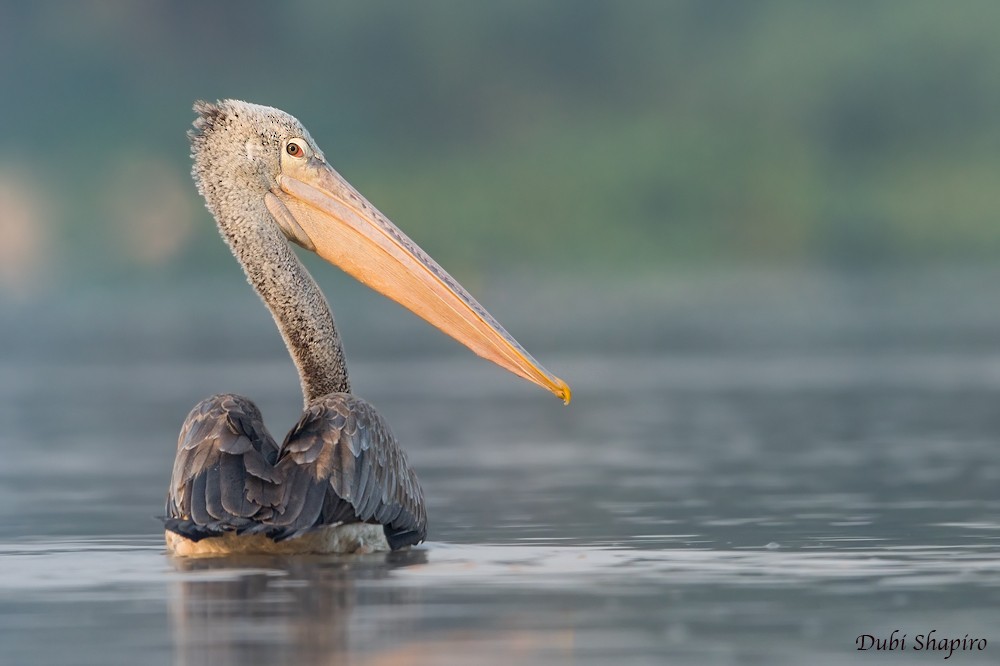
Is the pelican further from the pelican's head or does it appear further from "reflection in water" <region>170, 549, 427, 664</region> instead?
"reflection in water" <region>170, 549, 427, 664</region>

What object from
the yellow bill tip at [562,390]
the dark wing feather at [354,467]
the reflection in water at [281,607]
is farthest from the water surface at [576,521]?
the yellow bill tip at [562,390]

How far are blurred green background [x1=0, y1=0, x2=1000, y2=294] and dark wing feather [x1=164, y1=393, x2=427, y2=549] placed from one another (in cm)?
7093

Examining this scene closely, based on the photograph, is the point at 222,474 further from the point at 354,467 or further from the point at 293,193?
the point at 293,193

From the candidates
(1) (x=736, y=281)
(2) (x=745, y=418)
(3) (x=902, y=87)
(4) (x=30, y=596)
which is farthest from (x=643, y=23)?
(4) (x=30, y=596)

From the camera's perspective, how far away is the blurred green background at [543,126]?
9619cm

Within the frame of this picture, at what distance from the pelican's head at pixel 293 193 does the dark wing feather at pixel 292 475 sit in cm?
110

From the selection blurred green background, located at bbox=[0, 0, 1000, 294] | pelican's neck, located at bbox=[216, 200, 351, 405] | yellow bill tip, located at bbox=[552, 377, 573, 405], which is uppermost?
blurred green background, located at bbox=[0, 0, 1000, 294]

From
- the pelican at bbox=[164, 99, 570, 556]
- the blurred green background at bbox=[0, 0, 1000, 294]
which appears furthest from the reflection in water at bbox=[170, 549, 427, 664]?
the blurred green background at bbox=[0, 0, 1000, 294]

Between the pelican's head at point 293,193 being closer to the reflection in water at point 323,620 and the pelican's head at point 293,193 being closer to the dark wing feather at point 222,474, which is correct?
the dark wing feather at point 222,474

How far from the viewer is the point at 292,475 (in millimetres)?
9305

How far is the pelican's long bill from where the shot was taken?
1062 centimetres

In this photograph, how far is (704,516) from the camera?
36.4 feet

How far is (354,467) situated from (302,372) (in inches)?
62.0

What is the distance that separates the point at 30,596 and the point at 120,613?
0.63 metres
